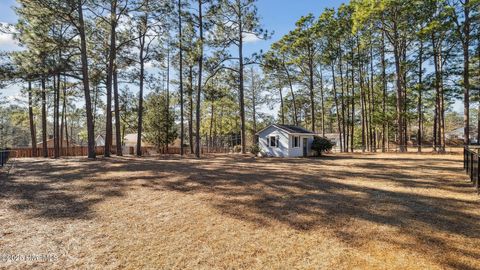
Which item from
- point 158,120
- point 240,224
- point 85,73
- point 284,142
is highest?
point 85,73

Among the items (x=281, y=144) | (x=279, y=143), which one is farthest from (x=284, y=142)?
(x=279, y=143)

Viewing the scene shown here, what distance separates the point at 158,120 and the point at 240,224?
25713 millimetres

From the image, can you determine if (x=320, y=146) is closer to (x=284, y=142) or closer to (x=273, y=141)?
(x=284, y=142)

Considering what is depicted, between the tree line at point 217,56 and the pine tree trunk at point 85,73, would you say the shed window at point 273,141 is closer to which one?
the tree line at point 217,56

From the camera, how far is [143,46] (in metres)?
21.0

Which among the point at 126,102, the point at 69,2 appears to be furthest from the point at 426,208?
the point at 126,102

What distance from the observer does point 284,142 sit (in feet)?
71.8

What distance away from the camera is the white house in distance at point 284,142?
21.8m

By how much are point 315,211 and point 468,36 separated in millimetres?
21997

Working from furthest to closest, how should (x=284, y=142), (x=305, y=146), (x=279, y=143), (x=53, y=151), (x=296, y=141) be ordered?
(x=53, y=151)
(x=305, y=146)
(x=296, y=141)
(x=279, y=143)
(x=284, y=142)

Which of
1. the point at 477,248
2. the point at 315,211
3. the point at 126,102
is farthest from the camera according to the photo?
the point at 126,102

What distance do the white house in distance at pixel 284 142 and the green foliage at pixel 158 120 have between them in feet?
36.9

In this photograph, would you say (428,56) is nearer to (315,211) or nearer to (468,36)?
(468,36)

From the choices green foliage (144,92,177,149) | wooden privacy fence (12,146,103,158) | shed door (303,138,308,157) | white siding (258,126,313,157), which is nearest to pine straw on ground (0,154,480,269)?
white siding (258,126,313,157)
